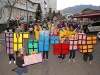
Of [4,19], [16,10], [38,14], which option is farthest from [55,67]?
[38,14]

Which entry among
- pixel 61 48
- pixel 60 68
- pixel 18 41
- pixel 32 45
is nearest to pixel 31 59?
pixel 32 45

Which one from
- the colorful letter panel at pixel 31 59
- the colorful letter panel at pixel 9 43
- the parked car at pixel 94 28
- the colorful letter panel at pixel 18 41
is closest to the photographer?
the colorful letter panel at pixel 31 59

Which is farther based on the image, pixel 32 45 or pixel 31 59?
pixel 32 45

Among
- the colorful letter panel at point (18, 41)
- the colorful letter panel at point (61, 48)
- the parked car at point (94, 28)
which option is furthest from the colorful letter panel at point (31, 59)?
the parked car at point (94, 28)

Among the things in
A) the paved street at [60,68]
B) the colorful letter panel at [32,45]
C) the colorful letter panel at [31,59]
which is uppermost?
the colorful letter panel at [32,45]

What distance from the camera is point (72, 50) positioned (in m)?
8.74

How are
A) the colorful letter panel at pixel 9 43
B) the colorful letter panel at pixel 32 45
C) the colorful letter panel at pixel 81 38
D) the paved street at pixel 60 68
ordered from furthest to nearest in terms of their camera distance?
the colorful letter panel at pixel 81 38
the colorful letter panel at pixel 9 43
the colorful letter panel at pixel 32 45
the paved street at pixel 60 68

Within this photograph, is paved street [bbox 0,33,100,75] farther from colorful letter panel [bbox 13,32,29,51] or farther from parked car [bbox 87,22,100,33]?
parked car [bbox 87,22,100,33]

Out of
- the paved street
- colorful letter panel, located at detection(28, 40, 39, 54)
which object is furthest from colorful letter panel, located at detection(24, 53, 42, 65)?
colorful letter panel, located at detection(28, 40, 39, 54)

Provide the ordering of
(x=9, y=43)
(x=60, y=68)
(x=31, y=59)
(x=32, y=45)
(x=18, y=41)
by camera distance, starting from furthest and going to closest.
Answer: (x=18, y=41) → (x=9, y=43) → (x=32, y=45) → (x=60, y=68) → (x=31, y=59)

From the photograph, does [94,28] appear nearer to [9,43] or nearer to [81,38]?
[81,38]

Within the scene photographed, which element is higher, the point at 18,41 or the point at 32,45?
the point at 18,41

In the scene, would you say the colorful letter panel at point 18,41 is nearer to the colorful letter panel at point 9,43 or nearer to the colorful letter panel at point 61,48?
the colorful letter panel at point 9,43

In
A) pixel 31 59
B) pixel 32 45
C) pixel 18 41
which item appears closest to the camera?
pixel 31 59
